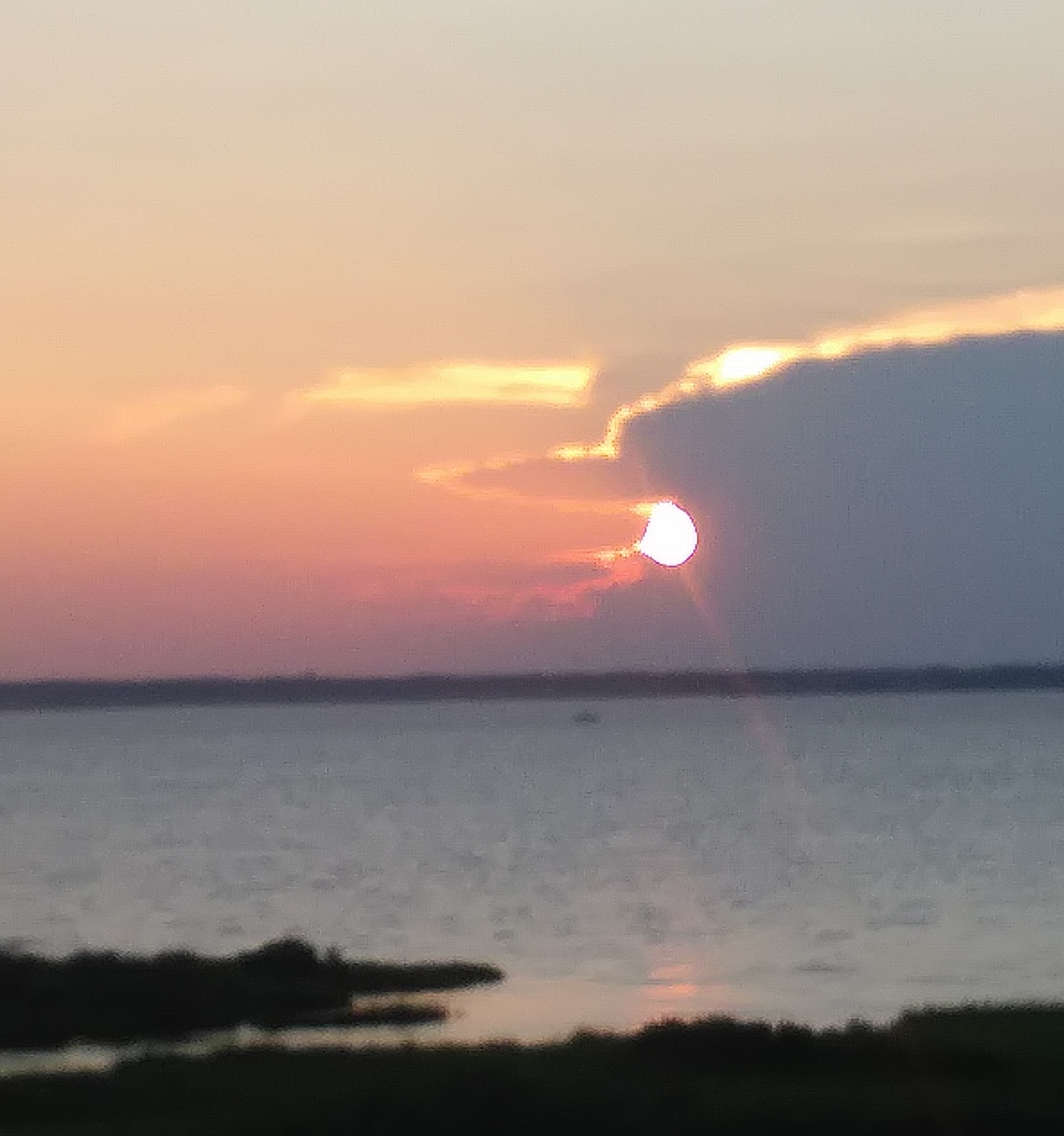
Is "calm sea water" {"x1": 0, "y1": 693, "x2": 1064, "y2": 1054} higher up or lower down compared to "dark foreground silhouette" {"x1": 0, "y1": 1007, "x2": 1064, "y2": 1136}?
higher up

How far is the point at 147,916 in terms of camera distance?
2768 inches

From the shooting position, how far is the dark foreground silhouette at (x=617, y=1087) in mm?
26031

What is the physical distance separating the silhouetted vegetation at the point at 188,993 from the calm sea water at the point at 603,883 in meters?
2.23

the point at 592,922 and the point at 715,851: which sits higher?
the point at 715,851

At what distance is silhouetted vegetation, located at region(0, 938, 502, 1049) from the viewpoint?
41.4 metres

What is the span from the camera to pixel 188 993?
142 ft

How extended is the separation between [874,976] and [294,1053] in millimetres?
18804

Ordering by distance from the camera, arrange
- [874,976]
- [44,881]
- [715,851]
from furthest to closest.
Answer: [715,851], [44,881], [874,976]

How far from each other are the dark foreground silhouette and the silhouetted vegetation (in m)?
7.60

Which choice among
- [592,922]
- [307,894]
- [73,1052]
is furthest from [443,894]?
[73,1052]

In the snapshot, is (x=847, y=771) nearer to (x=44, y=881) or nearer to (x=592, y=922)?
(x=44, y=881)

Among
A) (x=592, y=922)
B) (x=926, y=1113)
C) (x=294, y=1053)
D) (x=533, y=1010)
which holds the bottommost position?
(x=926, y=1113)

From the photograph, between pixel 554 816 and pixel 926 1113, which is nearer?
pixel 926 1113

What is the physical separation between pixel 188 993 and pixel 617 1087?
58.2ft
